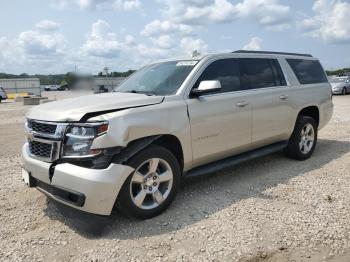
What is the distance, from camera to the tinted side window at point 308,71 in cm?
653

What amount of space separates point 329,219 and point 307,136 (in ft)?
9.57

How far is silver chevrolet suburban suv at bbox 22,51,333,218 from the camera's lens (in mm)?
3656

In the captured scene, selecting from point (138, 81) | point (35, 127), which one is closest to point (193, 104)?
point (138, 81)

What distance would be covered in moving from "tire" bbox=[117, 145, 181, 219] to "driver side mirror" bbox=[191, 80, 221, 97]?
2.86 ft

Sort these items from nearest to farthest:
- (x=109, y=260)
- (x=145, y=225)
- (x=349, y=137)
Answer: (x=109, y=260) < (x=145, y=225) < (x=349, y=137)

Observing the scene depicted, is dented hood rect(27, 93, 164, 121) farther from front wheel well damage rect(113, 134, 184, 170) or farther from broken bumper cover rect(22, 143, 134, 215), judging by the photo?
broken bumper cover rect(22, 143, 134, 215)

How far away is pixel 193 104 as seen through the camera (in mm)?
4504

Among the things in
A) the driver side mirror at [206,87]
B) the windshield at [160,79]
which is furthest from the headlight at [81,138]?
the driver side mirror at [206,87]

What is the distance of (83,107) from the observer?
3871mm

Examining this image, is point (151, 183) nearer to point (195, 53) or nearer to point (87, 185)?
point (87, 185)

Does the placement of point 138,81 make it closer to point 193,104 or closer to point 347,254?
point 193,104

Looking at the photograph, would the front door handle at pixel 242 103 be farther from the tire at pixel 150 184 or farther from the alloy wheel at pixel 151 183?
the alloy wheel at pixel 151 183

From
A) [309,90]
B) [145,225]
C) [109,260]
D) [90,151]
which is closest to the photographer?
[109,260]

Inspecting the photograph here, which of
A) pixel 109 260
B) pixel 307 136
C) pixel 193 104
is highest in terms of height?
pixel 193 104
